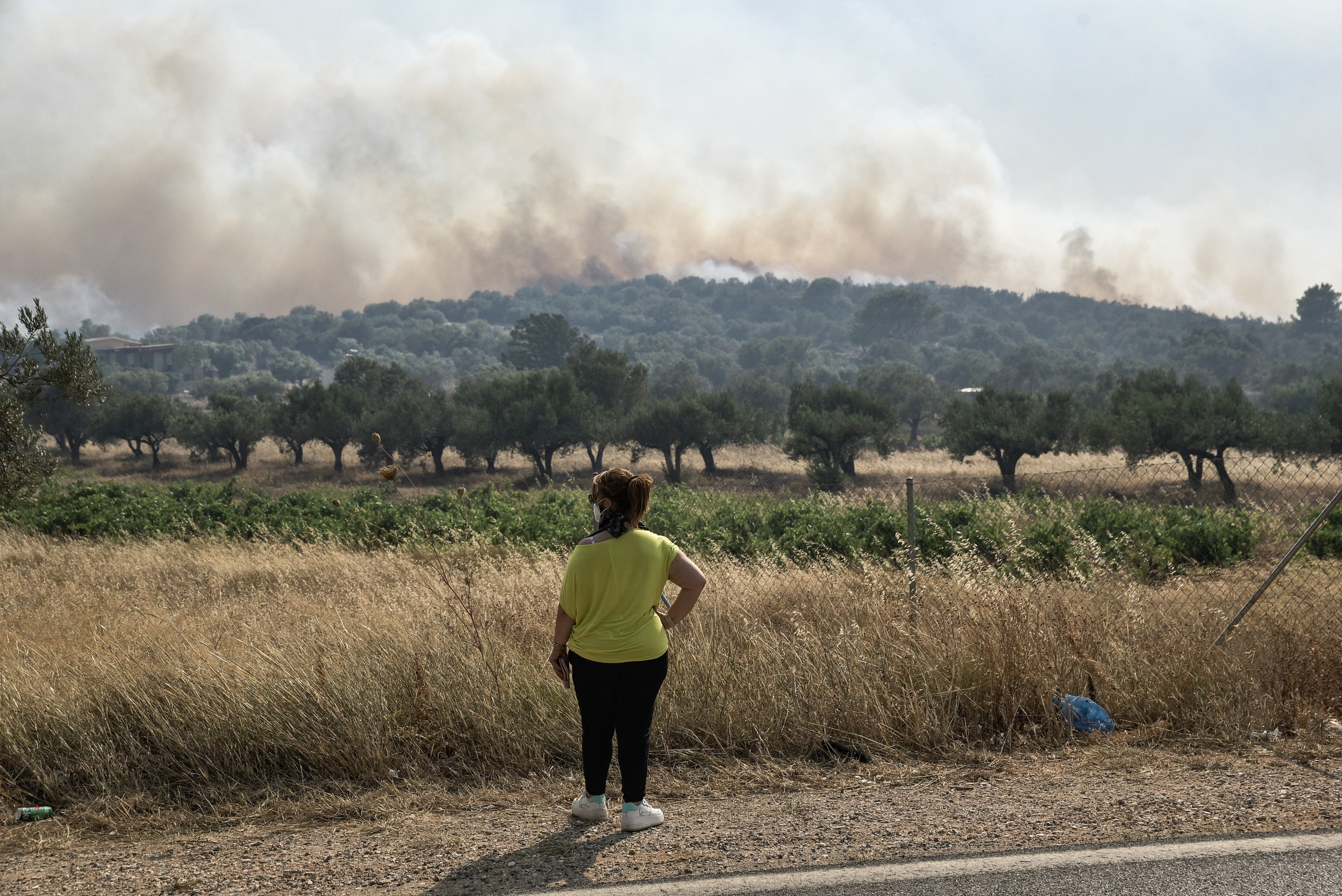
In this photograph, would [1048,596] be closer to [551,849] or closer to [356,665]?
[551,849]

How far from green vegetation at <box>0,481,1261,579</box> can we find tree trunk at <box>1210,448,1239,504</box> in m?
17.2

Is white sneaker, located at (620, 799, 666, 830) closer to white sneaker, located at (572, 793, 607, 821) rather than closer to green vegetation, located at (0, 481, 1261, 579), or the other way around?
white sneaker, located at (572, 793, 607, 821)

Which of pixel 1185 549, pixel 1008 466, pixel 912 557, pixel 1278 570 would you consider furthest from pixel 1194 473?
pixel 1278 570

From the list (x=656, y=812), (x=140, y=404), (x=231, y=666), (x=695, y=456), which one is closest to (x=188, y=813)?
(x=231, y=666)

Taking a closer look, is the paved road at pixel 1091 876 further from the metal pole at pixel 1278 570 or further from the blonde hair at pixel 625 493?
the metal pole at pixel 1278 570

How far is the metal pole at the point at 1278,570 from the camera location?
551 centimetres

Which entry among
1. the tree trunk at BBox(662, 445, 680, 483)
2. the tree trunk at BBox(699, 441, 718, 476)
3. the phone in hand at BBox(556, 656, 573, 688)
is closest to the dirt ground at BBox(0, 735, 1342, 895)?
the phone in hand at BBox(556, 656, 573, 688)

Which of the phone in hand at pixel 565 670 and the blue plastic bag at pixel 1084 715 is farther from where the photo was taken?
the blue plastic bag at pixel 1084 715

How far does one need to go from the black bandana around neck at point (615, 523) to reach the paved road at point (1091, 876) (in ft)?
4.83

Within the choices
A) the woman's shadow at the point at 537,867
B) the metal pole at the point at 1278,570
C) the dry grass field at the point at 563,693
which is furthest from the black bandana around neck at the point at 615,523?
the metal pole at the point at 1278,570

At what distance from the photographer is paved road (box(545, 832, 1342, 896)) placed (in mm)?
3625

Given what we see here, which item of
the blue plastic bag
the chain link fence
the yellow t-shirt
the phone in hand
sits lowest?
the blue plastic bag

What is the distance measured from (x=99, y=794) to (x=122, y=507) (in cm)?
1890

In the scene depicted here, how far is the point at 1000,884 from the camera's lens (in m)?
3.70
